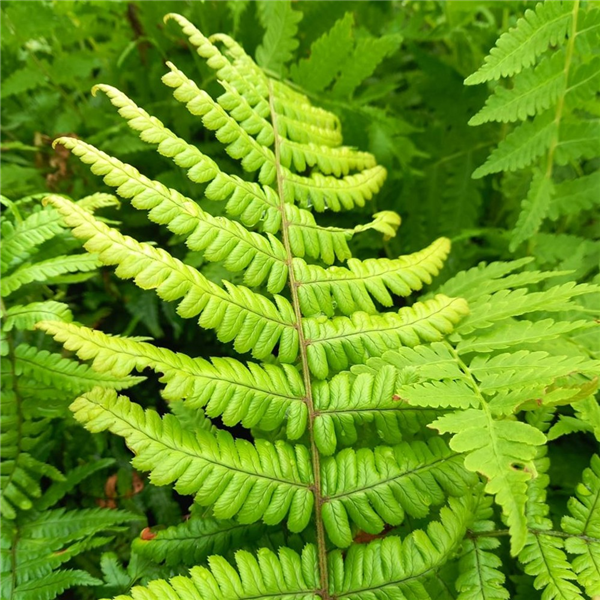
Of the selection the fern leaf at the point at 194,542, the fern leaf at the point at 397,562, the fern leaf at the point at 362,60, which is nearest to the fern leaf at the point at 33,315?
the fern leaf at the point at 194,542

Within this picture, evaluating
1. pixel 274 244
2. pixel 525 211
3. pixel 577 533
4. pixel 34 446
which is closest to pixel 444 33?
pixel 525 211

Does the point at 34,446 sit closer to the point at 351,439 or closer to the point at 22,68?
the point at 351,439

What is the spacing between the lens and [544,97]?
138cm

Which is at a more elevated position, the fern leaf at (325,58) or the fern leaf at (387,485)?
the fern leaf at (325,58)

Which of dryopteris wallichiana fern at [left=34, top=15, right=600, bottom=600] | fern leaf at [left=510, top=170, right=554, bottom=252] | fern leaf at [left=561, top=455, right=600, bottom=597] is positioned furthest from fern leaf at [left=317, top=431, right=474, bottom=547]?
fern leaf at [left=510, top=170, right=554, bottom=252]

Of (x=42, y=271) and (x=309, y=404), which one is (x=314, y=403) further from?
(x=42, y=271)

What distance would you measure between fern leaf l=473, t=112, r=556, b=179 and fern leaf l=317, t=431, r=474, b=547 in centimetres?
80

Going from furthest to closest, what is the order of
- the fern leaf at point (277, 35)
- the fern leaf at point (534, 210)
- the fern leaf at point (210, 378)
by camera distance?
1. the fern leaf at point (277, 35)
2. the fern leaf at point (534, 210)
3. the fern leaf at point (210, 378)

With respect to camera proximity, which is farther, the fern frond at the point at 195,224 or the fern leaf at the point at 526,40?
the fern leaf at the point at 526,40

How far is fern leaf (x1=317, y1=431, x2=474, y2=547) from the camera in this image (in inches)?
38.3

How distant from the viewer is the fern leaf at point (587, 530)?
0.95m

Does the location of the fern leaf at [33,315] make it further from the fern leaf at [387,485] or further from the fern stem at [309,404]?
the fern leaf at [387,485]

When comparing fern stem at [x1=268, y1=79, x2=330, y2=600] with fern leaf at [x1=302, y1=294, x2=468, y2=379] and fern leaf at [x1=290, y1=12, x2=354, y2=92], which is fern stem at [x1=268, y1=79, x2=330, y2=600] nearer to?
fern leaf at [x1=302, y1=294, x2=468, y2=379]

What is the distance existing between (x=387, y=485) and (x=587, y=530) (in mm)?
413
